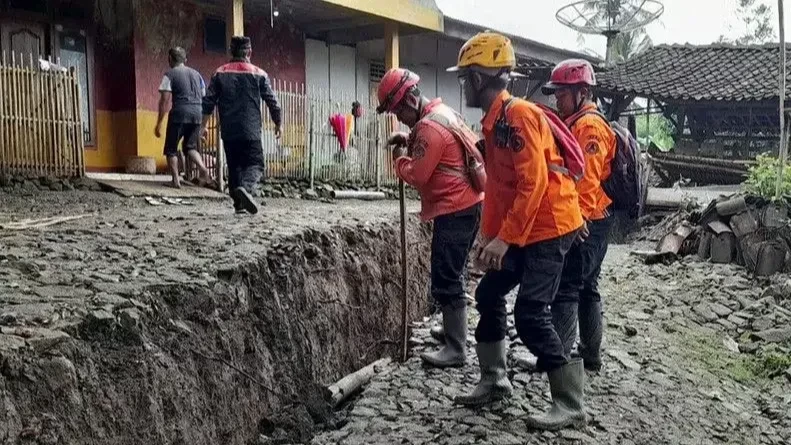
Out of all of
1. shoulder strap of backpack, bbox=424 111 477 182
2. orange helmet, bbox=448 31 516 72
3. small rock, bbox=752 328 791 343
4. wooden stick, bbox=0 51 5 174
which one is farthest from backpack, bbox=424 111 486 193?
wooden stick, bbox=0 51 5 174

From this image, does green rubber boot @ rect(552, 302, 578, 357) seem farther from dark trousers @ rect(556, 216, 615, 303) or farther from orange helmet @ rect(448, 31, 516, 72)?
orange helmet @ rect(448, 31, 516, 72)

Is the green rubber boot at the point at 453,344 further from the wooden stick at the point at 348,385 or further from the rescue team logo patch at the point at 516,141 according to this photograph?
the rescue team logo patch at the point at 516,141

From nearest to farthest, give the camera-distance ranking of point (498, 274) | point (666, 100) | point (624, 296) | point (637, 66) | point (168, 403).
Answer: point (168, 403)
point (498, 274)
point (624, 296)
point (666, 100)
point (637, 66)

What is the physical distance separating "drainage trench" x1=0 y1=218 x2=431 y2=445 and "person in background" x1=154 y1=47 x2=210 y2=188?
3775 millimetres

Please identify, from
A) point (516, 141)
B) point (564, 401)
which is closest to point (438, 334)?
point (564, 401)

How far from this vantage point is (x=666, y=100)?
16.6 meters

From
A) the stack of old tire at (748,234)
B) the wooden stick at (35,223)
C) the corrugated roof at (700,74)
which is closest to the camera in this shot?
the wooden stick at (35,223)

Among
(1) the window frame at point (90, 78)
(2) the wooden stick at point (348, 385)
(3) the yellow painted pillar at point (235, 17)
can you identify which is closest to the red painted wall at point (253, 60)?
(1) the window frame at point (90, 78)

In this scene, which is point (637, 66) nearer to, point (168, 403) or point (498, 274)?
point (498, 274)

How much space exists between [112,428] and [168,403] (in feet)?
1.20

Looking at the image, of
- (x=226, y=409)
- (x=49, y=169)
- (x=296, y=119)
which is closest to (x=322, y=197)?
(x=296, y=119)

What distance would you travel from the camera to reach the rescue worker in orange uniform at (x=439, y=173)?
4324 mm

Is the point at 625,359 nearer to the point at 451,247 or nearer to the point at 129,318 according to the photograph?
the point at 451,247

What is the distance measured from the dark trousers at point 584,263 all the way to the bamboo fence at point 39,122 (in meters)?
6.81
